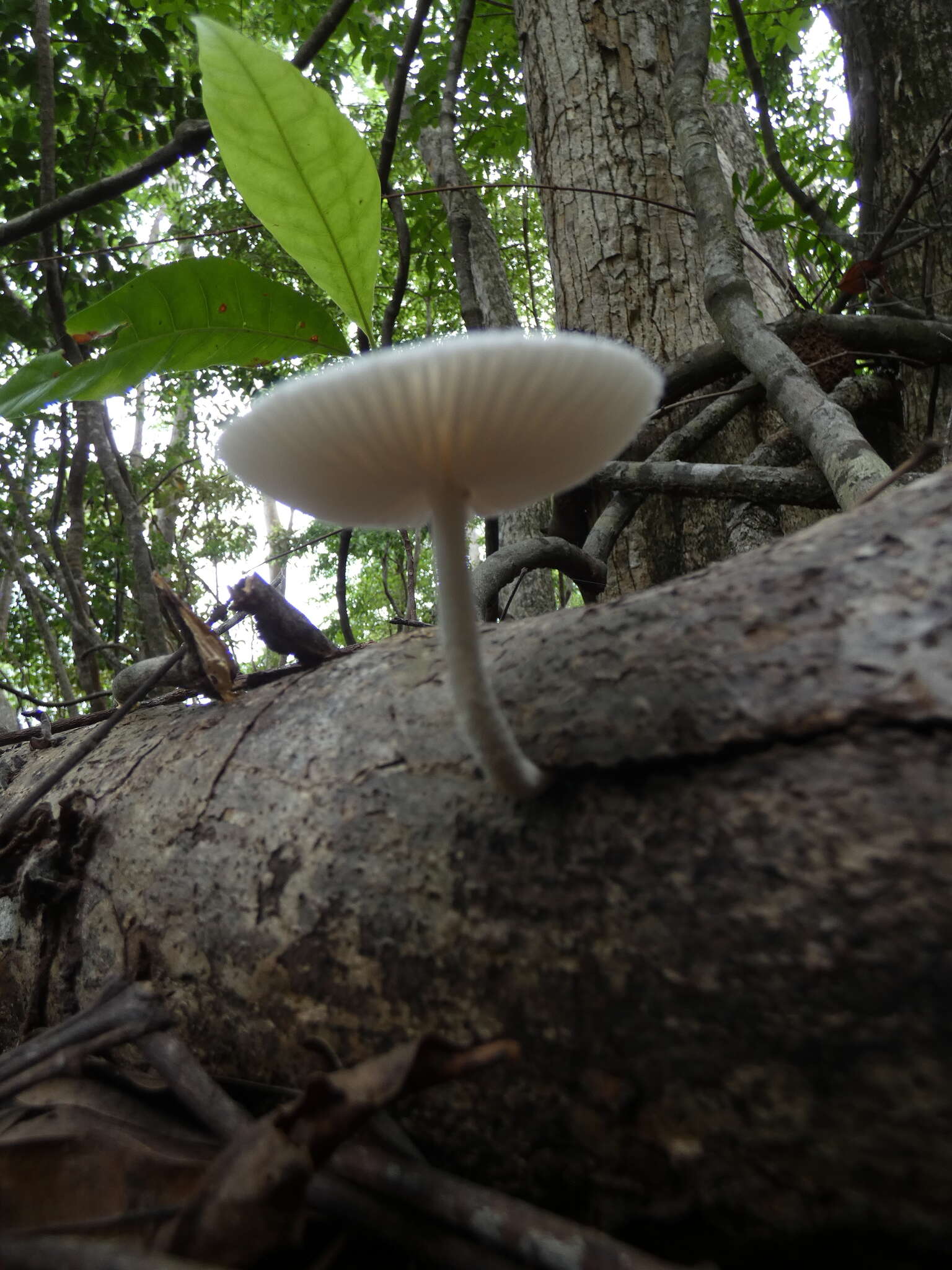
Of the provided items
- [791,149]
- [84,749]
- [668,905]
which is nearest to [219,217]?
[791,149]

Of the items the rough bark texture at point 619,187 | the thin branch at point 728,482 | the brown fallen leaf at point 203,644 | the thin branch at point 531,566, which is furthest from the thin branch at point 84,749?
the rough bark texture at point 619,187

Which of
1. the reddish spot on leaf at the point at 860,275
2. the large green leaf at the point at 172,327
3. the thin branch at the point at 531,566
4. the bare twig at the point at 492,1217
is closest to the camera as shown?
the bare twig at the point at 492,1217

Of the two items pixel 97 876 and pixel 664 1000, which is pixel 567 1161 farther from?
pixel 97 876

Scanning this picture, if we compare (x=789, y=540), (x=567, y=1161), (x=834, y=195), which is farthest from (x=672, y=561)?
(x=567, y=1161)

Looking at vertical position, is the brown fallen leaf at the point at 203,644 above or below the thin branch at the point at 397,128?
below

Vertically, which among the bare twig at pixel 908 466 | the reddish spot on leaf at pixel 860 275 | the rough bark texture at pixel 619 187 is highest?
the rough bark texture at pixel 619 187

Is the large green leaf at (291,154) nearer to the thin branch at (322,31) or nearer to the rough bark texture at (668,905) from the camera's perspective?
the rough bark texture at (668,905)
